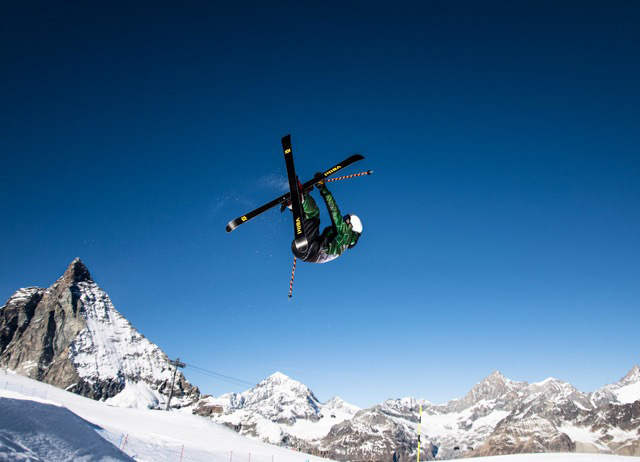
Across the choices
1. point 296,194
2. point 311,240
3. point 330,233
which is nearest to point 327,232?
point 330,233

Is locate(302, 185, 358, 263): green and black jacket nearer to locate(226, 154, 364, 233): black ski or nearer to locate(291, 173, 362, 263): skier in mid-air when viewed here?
locate(291, 173, 362, 263): skier in mid-air

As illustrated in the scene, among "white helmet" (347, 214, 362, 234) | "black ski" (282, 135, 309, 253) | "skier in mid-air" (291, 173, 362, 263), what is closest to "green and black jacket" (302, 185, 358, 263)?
"skier in mid-air" (291, 173, 362, 263)

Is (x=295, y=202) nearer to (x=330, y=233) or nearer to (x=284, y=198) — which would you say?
(x=284, y=198)

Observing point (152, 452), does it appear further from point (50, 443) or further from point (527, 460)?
point (527, 460)

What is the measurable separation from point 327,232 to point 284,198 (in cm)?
165

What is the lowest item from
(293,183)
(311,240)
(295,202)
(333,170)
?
(311,240)

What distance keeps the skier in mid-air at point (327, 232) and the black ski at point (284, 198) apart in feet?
0.67

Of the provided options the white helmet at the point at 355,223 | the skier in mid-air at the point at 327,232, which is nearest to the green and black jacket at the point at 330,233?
the skier in mid-air at the point at 327,232

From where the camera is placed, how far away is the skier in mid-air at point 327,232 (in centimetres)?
1012

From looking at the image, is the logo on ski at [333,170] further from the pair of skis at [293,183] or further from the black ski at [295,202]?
the black ski at [295,202]

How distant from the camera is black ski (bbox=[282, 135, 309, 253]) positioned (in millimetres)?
9555

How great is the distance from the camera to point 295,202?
9.59 metres

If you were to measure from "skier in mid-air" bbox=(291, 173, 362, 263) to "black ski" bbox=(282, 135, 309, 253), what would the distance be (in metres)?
0.19

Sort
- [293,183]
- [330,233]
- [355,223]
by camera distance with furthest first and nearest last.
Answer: [355,223] → [330,233] → [293,183]
